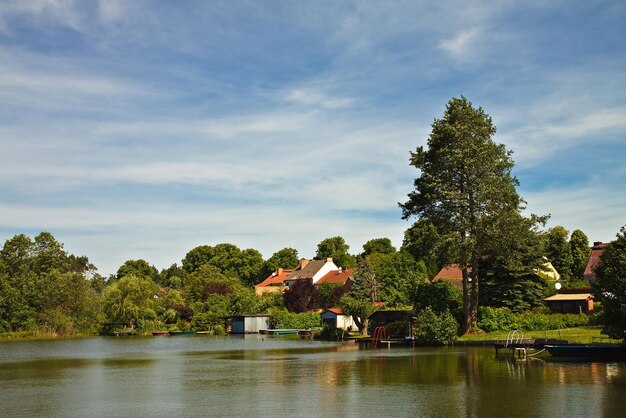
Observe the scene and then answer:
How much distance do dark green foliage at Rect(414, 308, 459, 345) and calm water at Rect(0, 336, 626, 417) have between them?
9022mm

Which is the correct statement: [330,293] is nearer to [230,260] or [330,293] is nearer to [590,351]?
[590,351]

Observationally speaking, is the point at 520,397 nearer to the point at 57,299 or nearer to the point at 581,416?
the point at 581,416

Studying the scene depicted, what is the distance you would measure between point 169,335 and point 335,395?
2873 inches

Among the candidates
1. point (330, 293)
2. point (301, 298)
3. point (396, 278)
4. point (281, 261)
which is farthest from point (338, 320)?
point (281, 261)

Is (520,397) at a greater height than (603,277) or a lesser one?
lesser

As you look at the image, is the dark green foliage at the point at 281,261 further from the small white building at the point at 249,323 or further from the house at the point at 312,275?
the small white building at the point at 249,323

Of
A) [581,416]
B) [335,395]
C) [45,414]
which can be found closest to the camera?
Result: [581,416]

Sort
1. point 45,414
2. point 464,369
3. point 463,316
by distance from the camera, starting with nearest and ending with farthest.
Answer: point 45,414
point 464,369
point 463,316

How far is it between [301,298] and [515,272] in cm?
4594

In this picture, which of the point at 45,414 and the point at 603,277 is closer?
the point at 45,414

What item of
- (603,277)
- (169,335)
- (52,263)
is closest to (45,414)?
(603,277)

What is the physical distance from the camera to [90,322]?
96750mm

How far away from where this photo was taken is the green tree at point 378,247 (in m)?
138

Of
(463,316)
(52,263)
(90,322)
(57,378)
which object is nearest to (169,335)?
(90,322)
